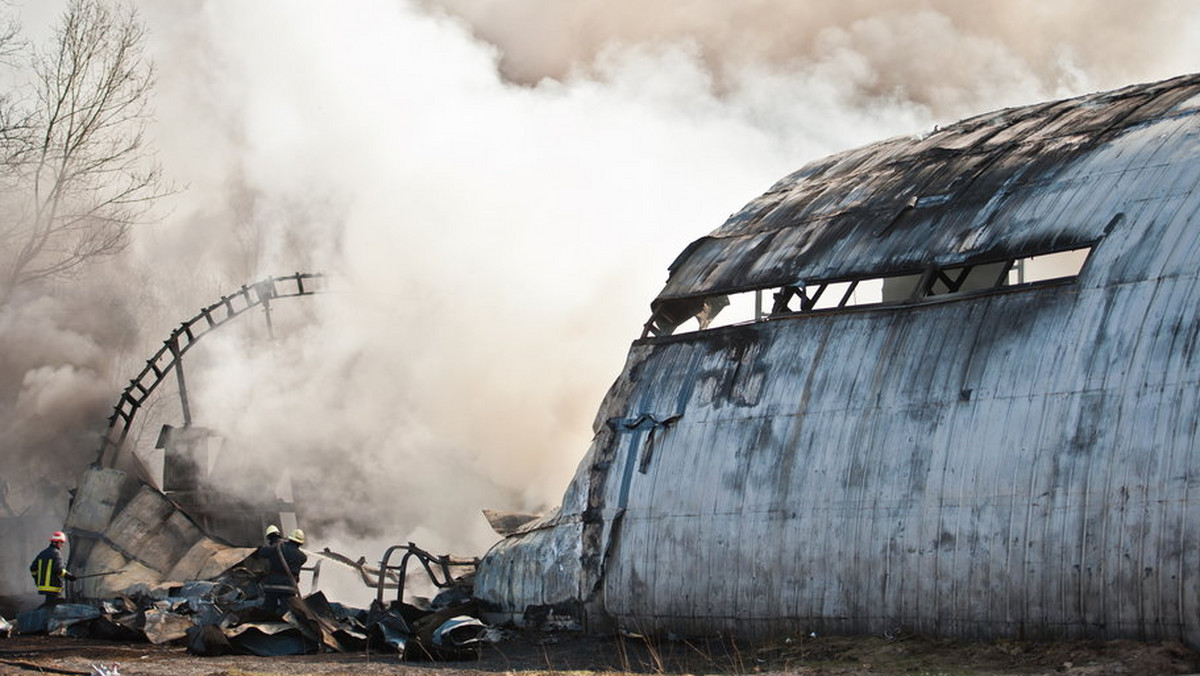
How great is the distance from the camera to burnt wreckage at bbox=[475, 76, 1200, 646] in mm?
15672

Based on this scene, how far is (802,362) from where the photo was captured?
2008 cm

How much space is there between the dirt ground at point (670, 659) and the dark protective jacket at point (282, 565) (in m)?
1.64

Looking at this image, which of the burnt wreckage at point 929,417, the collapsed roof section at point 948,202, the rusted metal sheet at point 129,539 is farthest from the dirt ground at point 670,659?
the rusted metal sheet at point 129,539

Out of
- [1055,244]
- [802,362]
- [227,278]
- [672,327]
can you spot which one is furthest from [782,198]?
[227,278]

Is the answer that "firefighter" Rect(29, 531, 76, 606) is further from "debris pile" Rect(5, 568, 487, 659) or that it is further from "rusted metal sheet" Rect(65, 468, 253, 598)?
"rusted metal sheet" Rect(65, 468, 253, 598)

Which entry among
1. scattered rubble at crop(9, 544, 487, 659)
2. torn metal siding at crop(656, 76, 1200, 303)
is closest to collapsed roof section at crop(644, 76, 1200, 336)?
torn metal siding at crop(656, 76, 1200, 303)

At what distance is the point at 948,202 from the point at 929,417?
404cm

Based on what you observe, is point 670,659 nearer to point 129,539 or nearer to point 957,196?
point 957,196

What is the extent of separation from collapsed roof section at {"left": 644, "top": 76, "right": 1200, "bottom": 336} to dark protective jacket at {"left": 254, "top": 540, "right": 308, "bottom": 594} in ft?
22.0

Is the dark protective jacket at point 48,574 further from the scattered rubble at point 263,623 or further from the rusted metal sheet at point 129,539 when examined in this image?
the rusted metal sheet at point 129,539

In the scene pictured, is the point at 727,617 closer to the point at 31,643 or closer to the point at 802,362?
the point at 802,362

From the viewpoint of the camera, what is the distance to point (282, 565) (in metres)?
22.3

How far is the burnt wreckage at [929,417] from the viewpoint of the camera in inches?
617

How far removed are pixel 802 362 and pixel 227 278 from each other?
101ft
